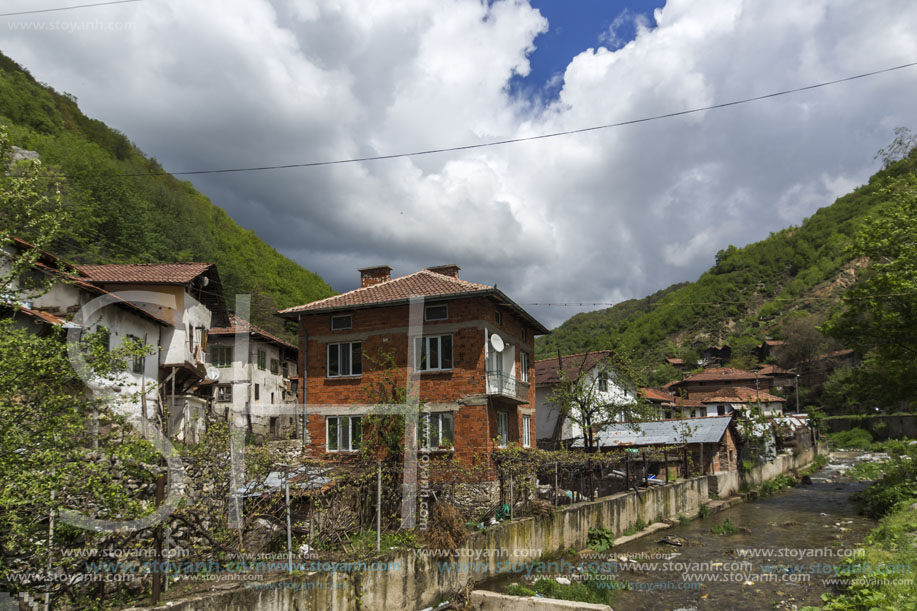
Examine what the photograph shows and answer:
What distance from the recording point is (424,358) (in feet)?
73.8

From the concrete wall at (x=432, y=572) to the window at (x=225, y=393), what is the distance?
2581cm

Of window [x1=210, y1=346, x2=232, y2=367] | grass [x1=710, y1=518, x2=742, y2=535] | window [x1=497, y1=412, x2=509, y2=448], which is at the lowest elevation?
grass [x1=710, y1=518, x2=742, y2=535]

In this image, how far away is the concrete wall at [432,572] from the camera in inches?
347

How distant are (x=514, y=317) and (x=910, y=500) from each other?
50.9 feet

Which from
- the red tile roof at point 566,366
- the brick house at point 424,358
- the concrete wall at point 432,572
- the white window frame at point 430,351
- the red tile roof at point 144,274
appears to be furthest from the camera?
the red tile roof at point 566,366

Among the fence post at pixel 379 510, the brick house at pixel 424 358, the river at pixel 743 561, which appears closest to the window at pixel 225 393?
the brick house at pixel 424 358

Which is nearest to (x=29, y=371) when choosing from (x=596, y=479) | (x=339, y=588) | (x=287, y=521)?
(x=287, y=521)

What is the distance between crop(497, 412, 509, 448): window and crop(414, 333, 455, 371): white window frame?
3064mm

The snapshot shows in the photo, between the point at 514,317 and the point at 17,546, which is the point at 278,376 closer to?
the point at 514,317

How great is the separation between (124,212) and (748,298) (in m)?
108

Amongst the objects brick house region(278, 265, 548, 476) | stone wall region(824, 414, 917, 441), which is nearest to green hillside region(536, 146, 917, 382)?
stone wall region(824, 414, 917, 441)

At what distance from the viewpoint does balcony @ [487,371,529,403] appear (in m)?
21.8

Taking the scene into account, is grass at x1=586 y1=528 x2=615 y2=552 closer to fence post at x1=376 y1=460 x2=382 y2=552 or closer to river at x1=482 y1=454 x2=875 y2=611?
river at x1=482 y1=454 x2=875 y2=611

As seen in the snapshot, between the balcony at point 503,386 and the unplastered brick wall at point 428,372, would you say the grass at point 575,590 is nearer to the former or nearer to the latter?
the unplastered brick wall at point 428,372
